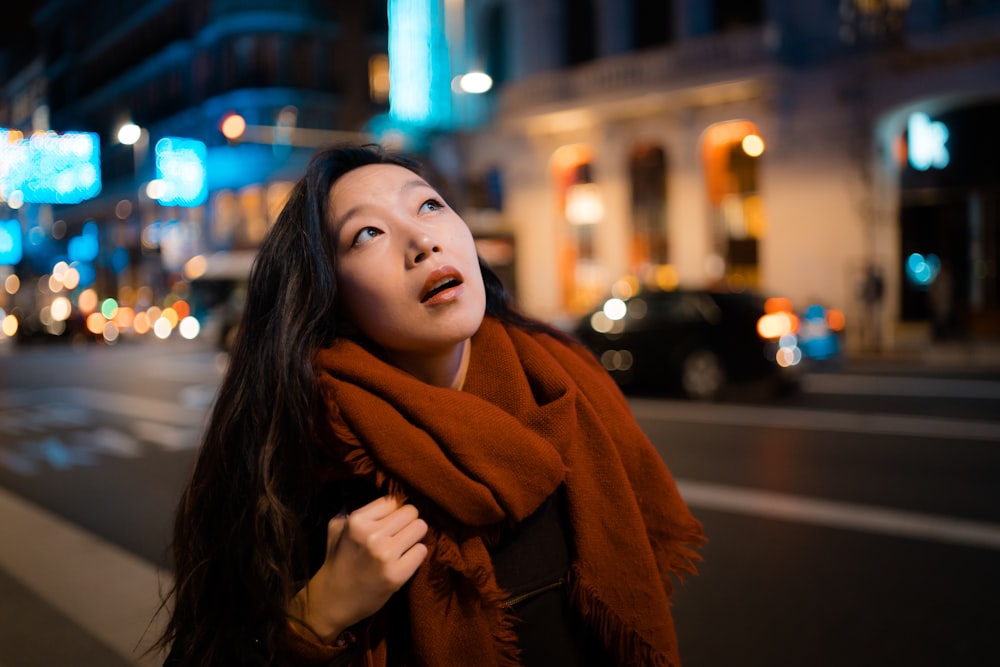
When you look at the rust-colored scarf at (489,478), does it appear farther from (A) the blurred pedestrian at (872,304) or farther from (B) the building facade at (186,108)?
(B) the building facade at (186,108)

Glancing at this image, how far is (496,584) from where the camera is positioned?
161 centimetres

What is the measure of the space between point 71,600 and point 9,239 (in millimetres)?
62160

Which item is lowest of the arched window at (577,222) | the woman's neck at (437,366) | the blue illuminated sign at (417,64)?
the woman's neck at (437,366)

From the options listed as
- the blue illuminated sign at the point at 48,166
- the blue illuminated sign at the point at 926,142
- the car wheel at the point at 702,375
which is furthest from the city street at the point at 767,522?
the blue illuminated sign at the point at 48,166

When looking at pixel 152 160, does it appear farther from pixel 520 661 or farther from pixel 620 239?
pixel 520 661

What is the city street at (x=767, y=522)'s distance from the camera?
14.7 feet

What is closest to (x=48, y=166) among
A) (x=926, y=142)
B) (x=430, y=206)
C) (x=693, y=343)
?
(x=693, y=343)

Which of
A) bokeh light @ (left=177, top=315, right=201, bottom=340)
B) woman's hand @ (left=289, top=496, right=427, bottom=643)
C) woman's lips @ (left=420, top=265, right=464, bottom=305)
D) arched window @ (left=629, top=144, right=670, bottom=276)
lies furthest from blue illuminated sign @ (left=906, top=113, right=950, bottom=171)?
bokeh light @ (left=177, top=315, right=201, bottom=340)

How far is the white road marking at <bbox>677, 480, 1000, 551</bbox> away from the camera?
602cm

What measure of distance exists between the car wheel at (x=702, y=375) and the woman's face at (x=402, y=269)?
11914 mm

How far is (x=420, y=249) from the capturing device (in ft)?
5.33

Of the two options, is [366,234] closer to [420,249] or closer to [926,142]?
[420,249]

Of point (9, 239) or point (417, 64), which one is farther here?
point (9, 239)

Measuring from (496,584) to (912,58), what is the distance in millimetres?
21386
